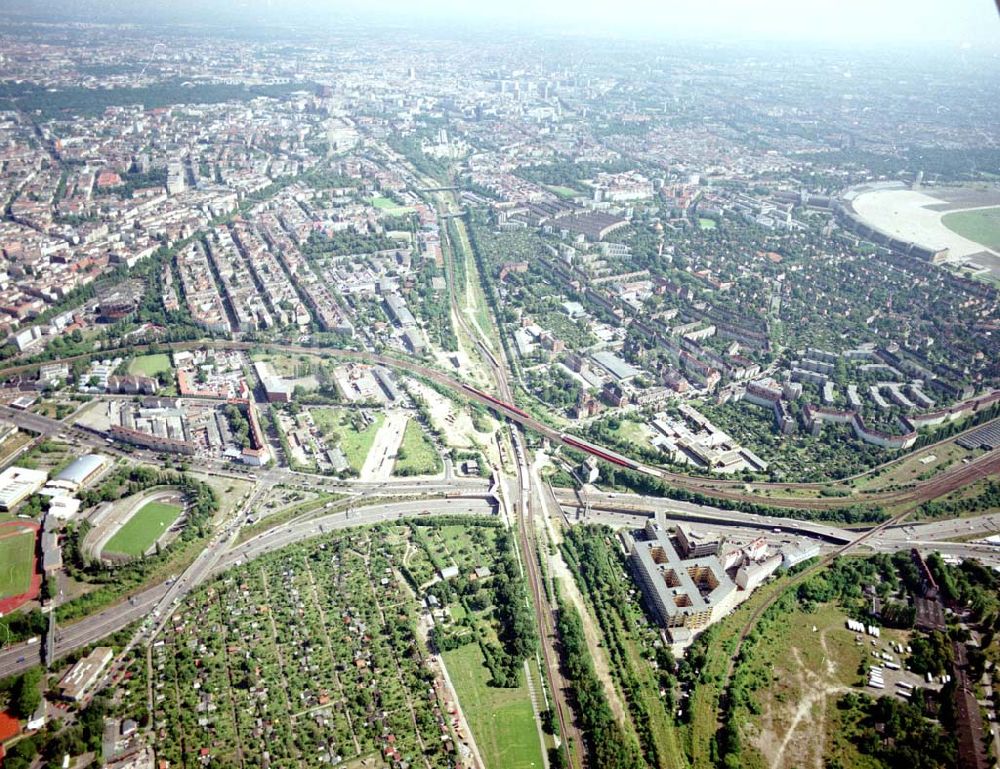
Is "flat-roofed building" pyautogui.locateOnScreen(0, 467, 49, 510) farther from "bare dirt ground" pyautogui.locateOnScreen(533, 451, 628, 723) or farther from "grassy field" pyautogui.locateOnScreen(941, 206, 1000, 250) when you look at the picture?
"grassy field" pyautogui.locateOnScreen(941, 206, 1000, 250)

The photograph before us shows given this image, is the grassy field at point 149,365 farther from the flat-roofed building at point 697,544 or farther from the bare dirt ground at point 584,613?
the flat-roofed building at point 697,544

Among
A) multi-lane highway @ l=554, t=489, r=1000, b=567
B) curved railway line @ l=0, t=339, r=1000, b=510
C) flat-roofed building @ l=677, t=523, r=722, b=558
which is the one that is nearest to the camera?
flat-roofed building @ l=677, t=523, r=722, b=558

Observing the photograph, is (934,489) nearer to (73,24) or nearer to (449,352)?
(449,352)

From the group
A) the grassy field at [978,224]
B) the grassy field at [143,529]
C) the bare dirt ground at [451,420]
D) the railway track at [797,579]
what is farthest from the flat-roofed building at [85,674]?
the grassy field at [978,224]

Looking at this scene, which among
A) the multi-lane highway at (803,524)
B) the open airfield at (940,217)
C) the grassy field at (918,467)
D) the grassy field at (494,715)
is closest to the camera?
the grassy field at (494,715)

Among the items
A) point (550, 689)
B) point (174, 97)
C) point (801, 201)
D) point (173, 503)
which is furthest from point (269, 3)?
point (550, 689)

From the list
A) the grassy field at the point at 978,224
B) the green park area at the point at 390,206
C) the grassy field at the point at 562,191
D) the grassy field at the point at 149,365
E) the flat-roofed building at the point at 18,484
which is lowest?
the flat-roofed building at the point at 18,484

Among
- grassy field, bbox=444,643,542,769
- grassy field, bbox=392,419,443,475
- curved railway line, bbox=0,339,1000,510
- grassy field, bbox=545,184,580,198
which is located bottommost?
grassy field, bbox=444,643,542,769

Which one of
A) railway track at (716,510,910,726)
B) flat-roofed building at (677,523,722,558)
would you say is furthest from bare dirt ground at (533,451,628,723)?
flat-roofed building at (677,523,722,558)
